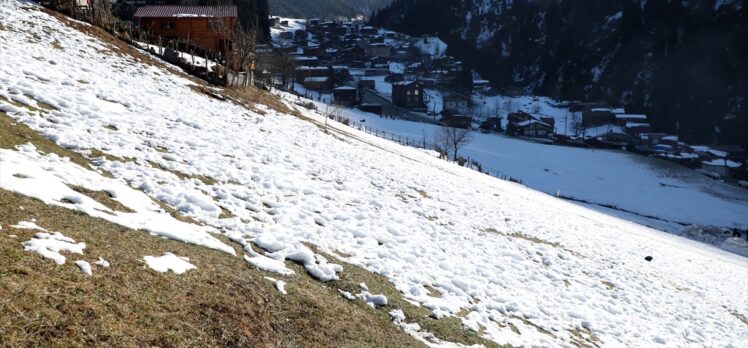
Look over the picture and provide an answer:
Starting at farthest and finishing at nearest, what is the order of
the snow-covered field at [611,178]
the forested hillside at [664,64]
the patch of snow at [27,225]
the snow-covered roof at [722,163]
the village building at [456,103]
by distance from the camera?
the village building at [456,103]
the forested hillside at [664,64]
the snow-covered roof at [722,163]
the snow-covered field at [611,178]
the patch of snow at [27,225]

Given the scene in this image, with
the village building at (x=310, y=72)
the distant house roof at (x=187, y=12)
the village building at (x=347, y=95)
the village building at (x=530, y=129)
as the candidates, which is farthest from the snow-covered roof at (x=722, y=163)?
the distant house roof at (x=187, y=12)

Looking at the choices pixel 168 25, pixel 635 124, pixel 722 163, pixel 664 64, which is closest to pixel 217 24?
pixel 168 25

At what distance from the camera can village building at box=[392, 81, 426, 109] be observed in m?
135

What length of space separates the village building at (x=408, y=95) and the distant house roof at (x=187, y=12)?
287 feet

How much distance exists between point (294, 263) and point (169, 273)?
2807 mm

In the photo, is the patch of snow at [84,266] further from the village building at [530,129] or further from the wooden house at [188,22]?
the village building at [530,129]

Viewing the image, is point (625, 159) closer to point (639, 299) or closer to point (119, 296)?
point (639, 299)

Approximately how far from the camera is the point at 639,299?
15.1 meters

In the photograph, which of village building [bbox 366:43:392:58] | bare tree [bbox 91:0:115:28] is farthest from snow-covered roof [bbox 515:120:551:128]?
bare tree [bbox 91:0:115:28]

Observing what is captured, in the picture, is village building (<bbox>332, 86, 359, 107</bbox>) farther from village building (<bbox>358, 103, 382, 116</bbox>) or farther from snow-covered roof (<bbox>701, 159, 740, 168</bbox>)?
snow-covered roof (<bbox>701, 159, 740, 168</bbox>)

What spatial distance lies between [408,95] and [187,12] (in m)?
91.9

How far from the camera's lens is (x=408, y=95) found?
13662 cm

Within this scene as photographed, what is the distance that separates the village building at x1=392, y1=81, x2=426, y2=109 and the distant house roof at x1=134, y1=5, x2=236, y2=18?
3445 inches

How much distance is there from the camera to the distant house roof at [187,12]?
4819 centimetres
